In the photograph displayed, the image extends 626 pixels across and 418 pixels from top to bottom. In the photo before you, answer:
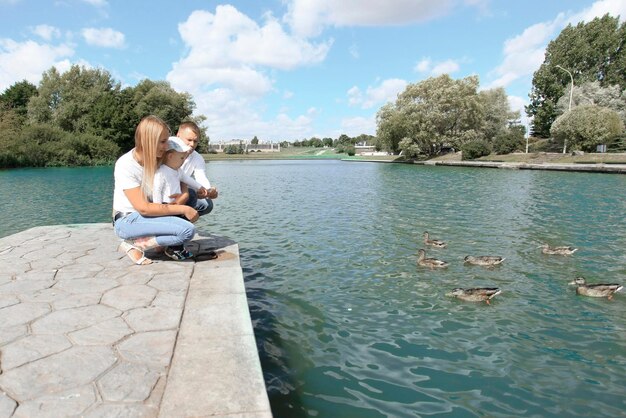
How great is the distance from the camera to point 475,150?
5862 cm

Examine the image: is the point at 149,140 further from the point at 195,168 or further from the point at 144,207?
the point at 195,168

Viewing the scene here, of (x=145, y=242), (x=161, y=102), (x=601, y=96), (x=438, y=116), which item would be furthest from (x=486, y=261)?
(x=161, y=102)

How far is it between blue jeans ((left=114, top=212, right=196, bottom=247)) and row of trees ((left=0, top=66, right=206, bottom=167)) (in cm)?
5961

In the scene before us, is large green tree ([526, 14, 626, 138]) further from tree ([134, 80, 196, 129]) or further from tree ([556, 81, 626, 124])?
tree ([134, 80, 196, 129])

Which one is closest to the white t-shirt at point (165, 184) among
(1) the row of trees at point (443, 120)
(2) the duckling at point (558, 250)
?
(2) the duckling at point (558, 250)

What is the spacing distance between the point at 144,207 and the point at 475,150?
59315mm

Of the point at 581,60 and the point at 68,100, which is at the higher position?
the point at 581,60

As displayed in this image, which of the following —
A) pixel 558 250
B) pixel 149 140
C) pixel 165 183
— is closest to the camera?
pixel 149 140

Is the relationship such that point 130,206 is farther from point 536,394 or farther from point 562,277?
point 562,277

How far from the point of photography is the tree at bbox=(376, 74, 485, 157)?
64.2 m

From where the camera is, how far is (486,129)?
226ft

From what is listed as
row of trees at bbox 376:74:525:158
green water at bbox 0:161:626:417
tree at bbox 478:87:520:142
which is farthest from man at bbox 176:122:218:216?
tree at bbox 478:87:520:142

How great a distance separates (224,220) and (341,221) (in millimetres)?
3987

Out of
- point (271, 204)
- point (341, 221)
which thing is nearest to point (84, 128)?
point (271, 204)
